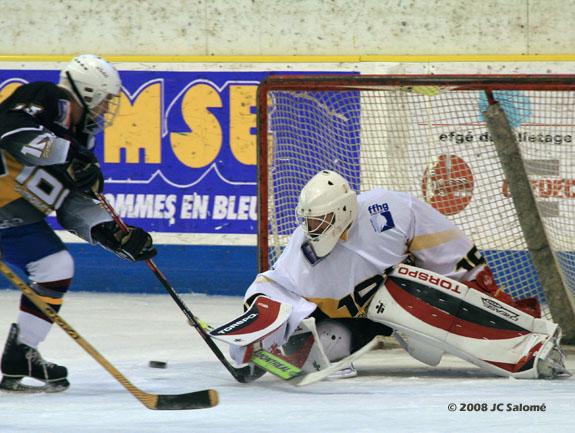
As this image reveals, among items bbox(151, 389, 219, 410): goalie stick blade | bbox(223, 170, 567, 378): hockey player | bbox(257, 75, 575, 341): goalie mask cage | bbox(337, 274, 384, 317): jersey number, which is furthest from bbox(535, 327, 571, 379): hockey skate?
bbox(151, 389, 219, 410): goalie stick blade

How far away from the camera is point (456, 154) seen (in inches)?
198

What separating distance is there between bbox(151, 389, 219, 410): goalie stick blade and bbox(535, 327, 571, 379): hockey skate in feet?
3.66

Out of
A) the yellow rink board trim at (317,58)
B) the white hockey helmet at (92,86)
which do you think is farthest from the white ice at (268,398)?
the yellow rink board trim at (317,58)

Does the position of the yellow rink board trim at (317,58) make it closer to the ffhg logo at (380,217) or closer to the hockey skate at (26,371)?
the ffhg logo at (380,217)

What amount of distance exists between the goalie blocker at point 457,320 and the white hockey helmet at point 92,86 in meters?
1.05

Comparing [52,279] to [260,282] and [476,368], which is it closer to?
[260,282]

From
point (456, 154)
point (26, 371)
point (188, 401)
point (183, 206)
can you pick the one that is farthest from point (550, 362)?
point (183, 206)

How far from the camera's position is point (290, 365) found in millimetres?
3846

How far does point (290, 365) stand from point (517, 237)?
1.30m

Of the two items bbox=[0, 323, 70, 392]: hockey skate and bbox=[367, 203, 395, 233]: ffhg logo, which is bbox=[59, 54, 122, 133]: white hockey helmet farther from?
bbox=[367, 203, 395, 233]: ffhg logo

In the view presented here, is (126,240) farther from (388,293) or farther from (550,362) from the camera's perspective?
(550,362)

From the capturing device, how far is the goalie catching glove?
12.8ft

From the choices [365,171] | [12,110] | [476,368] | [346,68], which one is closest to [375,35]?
[346,68]

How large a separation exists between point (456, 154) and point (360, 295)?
3.93 feet
